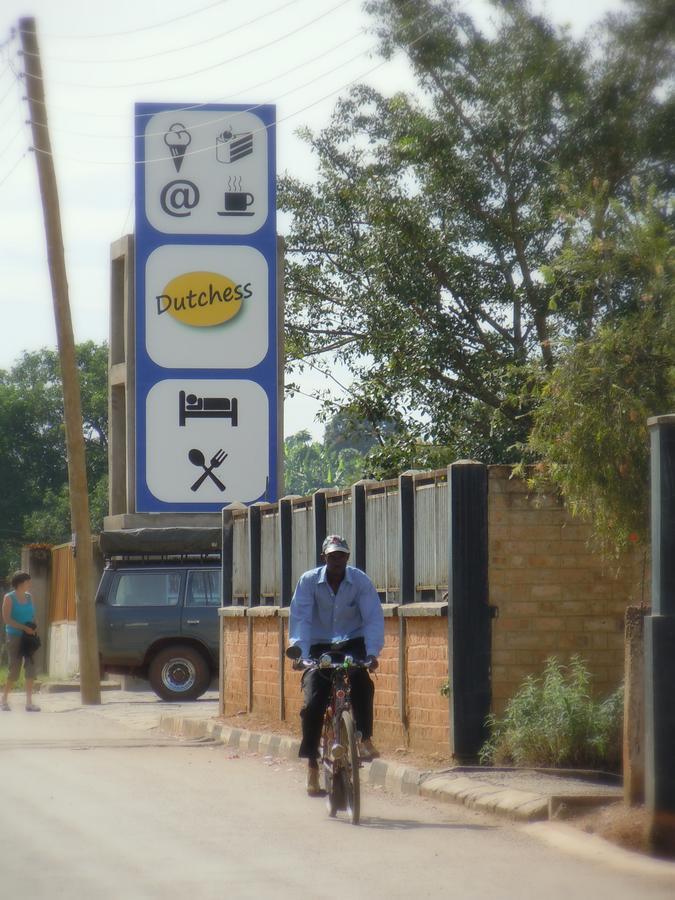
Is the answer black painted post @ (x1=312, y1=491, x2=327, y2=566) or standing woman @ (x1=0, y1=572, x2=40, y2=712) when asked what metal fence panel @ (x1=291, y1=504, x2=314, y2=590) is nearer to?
black painted post @ (x1=312, y1=491, x2=327, y2=566)

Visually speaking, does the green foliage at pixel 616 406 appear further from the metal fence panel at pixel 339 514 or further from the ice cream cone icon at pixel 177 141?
the ice cream cone icon at pixel 177 141

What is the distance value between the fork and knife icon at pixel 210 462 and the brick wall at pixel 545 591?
14.9m

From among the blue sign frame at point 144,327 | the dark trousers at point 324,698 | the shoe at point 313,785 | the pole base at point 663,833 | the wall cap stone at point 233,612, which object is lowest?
the shoe at point 313,785

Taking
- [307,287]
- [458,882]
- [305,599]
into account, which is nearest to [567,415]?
[305,599]

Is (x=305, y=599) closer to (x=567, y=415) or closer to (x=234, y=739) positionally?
(x=567, y=415)

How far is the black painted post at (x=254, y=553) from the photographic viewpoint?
17.8 metres

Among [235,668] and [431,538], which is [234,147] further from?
[431,538]

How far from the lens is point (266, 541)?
17656 mm

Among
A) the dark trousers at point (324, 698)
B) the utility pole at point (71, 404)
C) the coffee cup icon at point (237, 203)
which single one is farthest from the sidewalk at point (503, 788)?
the coffee cup icon at point (237, 203)

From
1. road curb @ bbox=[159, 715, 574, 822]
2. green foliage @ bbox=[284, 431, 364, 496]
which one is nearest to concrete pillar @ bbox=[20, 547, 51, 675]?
road curb @ bbox=[159, 715, 574, 822]

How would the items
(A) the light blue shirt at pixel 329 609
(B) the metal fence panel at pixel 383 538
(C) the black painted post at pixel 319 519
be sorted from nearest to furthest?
(A) the light blue shirt at pixel 329 609 → (B) the metal fence panel at pixel 383 538 → (C) the black painted post at pixel 319 519

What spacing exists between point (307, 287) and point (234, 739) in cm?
1210

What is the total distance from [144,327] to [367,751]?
17589 millimetres

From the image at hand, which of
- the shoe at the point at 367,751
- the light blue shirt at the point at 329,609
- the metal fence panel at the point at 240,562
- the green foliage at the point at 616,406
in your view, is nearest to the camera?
the shoe at the point at 367,751
